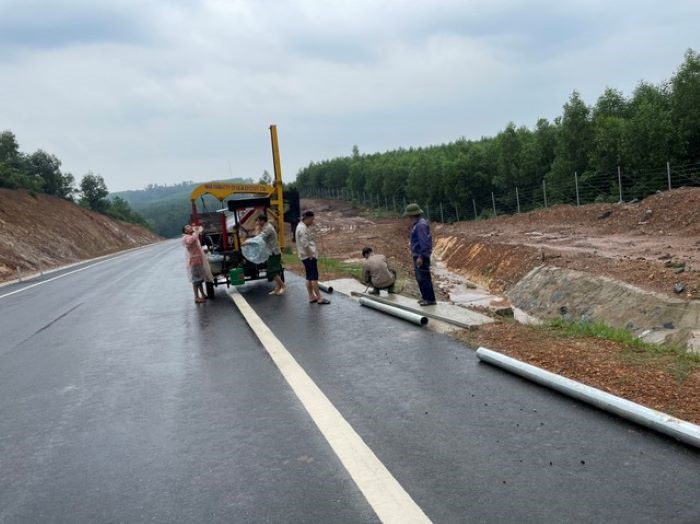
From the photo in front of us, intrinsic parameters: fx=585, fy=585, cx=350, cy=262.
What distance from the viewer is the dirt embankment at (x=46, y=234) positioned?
119 ft

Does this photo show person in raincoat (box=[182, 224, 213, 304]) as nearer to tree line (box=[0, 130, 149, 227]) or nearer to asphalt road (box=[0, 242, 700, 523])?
asphalt road (box=[0, 242, 700, 523])

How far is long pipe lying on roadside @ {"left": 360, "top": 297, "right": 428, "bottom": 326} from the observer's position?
26.1ft

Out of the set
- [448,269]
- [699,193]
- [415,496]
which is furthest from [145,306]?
[699,193]

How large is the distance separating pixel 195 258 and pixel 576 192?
2377 cm

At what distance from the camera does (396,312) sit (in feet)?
28.2

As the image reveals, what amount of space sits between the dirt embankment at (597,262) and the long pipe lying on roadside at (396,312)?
88cm

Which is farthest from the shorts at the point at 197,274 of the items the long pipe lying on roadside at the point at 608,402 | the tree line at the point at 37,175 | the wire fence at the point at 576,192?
the tree line at the point at 37,175

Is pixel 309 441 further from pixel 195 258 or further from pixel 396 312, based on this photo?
pixel 195 258

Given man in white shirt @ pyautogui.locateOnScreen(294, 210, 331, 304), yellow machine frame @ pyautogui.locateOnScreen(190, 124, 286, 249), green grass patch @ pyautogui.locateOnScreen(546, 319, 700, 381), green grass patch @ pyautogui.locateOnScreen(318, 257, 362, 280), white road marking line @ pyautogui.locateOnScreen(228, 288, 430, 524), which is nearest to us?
white road marking line @ pyautogui.locateOnScreen(228, 288, 430, 524)

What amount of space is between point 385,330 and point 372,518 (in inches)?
187

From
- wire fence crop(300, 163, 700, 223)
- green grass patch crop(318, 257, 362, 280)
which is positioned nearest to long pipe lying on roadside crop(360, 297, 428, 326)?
green grass patch crop(318, 257, 362, 280)

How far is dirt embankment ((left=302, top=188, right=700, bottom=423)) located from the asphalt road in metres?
0.62

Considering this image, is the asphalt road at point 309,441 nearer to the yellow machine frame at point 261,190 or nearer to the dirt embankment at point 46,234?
the yellow machine frame at point 261,190

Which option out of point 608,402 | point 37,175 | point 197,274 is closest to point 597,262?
point 197,274
